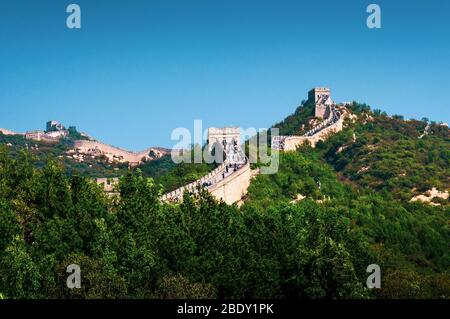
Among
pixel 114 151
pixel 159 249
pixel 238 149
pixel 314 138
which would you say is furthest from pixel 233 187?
pixel 114 151

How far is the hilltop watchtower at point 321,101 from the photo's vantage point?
96312 mm

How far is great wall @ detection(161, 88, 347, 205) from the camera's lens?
5044 cm

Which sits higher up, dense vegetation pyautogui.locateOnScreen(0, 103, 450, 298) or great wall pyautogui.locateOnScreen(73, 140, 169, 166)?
great wall pyautogui.locateOnScreen(73, 140, 169, 166)

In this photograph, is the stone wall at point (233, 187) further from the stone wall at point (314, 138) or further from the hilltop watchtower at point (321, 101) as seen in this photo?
the hilltop watchtower at point (321, 101)

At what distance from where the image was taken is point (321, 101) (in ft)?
322

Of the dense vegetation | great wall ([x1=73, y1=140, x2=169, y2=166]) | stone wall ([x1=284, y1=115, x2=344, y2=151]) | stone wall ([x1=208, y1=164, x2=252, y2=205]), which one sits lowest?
the dense vegetation

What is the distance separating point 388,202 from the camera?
205ft

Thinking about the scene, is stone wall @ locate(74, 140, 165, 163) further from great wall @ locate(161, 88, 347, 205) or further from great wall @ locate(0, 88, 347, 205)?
great wall @ locate(161, 88, 347, 205)

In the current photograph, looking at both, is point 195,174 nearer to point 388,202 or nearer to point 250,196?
point 250,196

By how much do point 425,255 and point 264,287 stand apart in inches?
1032

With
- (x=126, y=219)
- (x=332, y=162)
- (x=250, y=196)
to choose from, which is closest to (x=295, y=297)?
(x=126, y=219)

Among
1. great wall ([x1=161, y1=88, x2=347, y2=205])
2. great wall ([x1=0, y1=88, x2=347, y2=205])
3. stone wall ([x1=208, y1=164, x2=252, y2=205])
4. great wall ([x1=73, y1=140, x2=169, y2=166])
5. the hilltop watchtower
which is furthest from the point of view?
great wall ([x1=73, y1=140, x2=169, y2=166])

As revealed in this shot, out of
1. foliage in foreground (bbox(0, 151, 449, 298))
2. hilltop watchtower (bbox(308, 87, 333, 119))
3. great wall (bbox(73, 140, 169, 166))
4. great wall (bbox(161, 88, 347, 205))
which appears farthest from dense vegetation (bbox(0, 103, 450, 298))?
great wall (bbox(73, 140, 169, 166))

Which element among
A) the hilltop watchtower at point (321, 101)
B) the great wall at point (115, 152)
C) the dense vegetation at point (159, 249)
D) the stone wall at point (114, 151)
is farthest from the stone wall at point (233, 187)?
the stone wall at point (114, 151)
